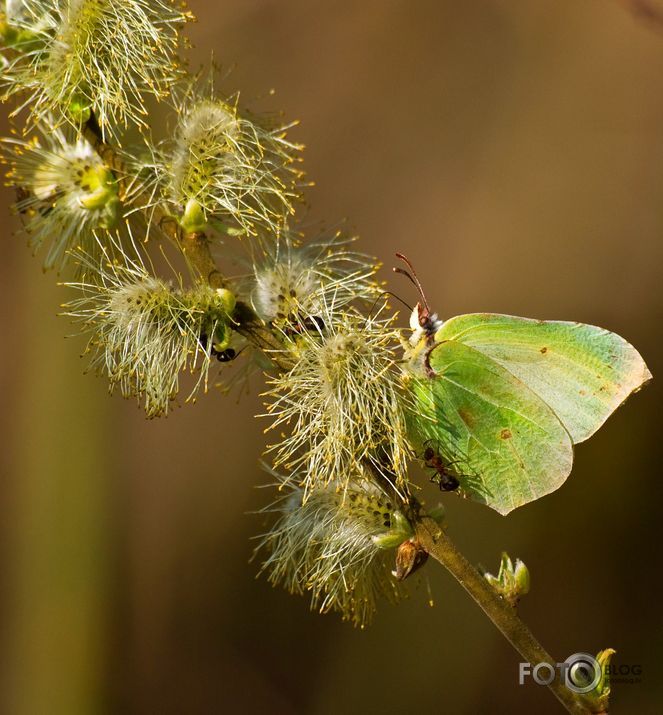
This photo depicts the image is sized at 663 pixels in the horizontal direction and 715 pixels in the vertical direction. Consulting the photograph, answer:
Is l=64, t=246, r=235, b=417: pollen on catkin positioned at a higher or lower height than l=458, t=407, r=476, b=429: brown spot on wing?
higher

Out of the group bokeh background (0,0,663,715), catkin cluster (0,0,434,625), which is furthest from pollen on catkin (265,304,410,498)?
bokeh background (0,0,663,715)

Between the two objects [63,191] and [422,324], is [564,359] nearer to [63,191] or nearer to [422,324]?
[422,324]

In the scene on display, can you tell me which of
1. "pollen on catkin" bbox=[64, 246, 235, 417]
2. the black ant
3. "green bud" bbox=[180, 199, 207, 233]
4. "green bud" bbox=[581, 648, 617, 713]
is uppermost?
"green bud" bbox=[180, 199, 207, 233]

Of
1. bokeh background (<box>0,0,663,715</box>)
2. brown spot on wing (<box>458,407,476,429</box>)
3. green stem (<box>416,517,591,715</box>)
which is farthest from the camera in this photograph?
bokeh background (<box>0,0,663,715</box>)

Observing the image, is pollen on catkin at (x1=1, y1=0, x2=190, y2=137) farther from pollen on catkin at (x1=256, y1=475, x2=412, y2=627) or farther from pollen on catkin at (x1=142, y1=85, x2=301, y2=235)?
pollen on catkin at (x1=256, y1=475, x2=412, y2=627)

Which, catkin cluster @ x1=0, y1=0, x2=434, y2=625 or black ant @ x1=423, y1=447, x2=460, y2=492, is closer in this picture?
catkin cluster @ x1=0, y1=0, x2=434, y2=625

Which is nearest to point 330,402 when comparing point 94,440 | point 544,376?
point 544,376
